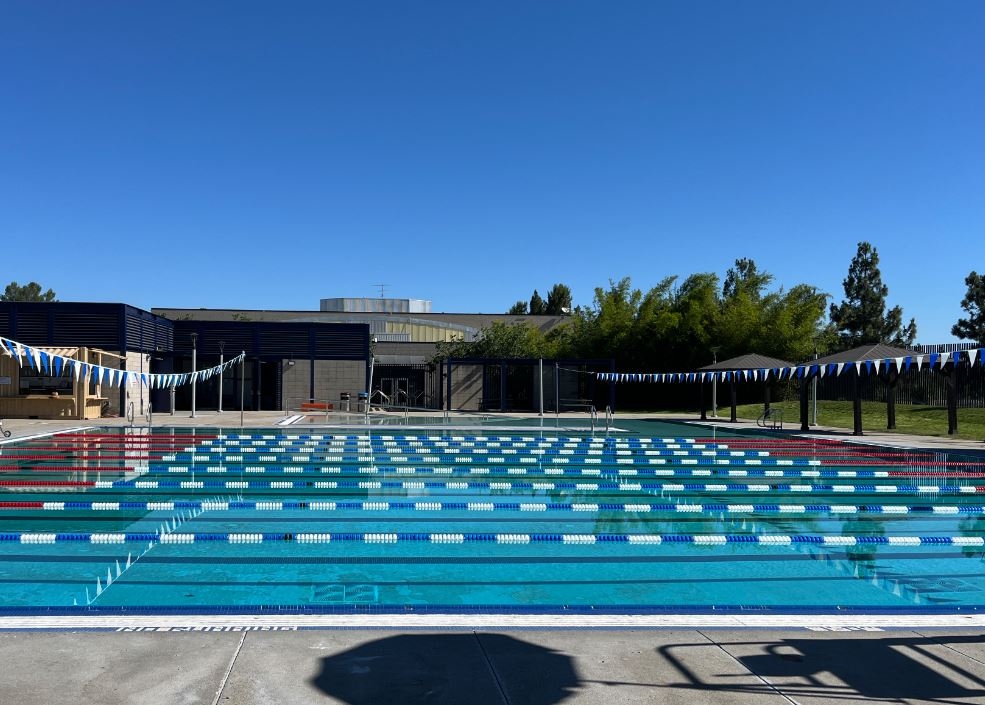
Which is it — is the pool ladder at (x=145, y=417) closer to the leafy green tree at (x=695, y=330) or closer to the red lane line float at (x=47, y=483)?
the red lane line float at (x=47, y=483)

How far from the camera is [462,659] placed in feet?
12.7

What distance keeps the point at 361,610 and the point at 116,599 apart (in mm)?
1989

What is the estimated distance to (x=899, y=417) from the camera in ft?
87.0

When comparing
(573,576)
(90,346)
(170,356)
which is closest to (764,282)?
(170,356)

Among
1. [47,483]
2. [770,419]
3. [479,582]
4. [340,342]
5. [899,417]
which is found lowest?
[479,582]

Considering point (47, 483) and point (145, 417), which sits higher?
point (145, 417)

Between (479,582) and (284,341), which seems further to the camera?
(284,341)

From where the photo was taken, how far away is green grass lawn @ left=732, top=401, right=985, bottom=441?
22297mm

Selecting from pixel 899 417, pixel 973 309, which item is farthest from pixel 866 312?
pixel 899 417

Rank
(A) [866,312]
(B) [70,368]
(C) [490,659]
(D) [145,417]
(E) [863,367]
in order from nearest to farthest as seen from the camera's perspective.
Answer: (C) [490,659] → (E) [863,367] → (B) [70,368] → (D) [145,417] → (A) [866,312]

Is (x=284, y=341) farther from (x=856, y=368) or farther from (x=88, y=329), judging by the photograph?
(x=856, y=368)

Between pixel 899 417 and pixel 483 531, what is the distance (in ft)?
75.4

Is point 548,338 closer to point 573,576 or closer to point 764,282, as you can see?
point 764,282

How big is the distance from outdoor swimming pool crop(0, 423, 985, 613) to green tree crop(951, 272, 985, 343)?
25.2 m
